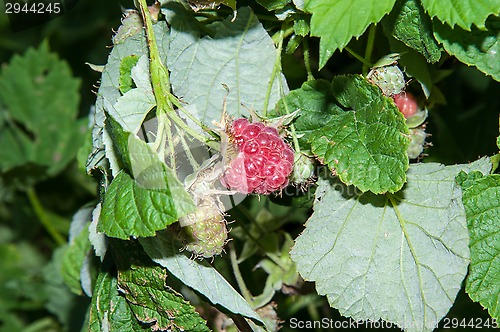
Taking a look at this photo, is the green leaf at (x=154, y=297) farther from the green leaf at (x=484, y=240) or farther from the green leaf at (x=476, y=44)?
the green leaf at (x=476, y=44)

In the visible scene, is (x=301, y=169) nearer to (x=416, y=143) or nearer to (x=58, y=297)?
(x=416, y=143)

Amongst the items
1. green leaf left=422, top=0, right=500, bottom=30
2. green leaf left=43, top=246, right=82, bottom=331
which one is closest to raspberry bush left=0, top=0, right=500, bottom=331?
green leaf left=422, top=0, right=500, bottom=30

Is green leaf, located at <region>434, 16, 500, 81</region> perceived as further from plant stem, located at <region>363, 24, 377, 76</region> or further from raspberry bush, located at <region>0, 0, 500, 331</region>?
plant stem, located at <region>363, 24, 377, 76</region>

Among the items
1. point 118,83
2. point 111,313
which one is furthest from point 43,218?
point 118,83

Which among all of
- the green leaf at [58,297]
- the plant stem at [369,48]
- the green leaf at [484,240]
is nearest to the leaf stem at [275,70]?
the plant stem at [369,48]

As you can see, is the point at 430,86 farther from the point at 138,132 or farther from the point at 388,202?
the point at 138,132

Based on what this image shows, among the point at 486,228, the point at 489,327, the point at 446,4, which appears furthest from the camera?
the point at 489,327

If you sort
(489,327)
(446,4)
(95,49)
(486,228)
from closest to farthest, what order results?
(446,4), (486,228), (489,327), (95,49)

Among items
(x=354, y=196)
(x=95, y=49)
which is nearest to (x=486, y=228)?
(x=354, y=196)
